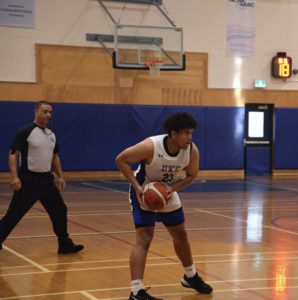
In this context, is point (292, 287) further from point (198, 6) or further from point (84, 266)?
point (198, 6)

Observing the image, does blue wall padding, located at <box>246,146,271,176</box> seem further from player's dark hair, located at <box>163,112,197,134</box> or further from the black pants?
player's dark hair, located at <box>163,112,197,134</box>

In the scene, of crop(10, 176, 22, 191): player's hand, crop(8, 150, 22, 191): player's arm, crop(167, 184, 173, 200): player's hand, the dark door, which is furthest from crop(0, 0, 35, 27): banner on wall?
Answer: crop(167, 184, 173, 200): player's hand

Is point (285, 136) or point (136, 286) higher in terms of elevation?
point (285, 136)

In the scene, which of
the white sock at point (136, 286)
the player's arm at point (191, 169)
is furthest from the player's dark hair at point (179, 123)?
the white sock at point (136, 286)

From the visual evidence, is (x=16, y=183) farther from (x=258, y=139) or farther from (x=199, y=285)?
(x=258, y=139)

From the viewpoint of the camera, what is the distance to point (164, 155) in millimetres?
5742

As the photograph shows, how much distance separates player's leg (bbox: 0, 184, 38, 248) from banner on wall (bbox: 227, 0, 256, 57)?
14639 millimetres

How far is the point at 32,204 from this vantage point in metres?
7.90

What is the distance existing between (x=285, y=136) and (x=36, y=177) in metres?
15.4

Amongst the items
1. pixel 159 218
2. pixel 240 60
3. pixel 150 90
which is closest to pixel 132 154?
pixel 159 218

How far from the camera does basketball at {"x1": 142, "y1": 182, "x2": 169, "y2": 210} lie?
18.2 ft

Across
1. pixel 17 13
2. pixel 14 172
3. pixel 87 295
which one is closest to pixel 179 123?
pixel 87 295

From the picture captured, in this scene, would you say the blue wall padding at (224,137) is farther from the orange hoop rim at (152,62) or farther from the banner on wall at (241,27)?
the orange hoop rim at (152,62)

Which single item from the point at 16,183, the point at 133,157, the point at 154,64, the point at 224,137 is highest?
the point at 154,64
